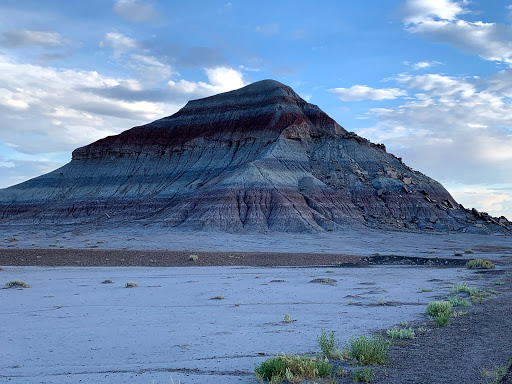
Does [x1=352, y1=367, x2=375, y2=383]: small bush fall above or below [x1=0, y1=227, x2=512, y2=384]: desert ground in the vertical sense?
above

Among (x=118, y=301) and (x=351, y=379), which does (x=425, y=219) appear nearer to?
(x=118, y=301)

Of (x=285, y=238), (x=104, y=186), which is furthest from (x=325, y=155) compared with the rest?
(x=104, y=186)

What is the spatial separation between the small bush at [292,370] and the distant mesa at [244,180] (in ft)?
187

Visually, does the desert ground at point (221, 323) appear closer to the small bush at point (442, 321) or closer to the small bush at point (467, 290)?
the small bush at point (442, 321)

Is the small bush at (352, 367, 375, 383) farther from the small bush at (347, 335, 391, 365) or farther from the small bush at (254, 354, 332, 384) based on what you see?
the small bush at (347, 335, 391, 365)

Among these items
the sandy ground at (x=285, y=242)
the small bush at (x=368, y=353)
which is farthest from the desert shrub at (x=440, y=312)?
the sandy ground at (x=285, y=242)

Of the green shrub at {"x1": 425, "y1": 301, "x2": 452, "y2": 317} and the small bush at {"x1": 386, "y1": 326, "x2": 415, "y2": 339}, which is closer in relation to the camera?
the small bush at {"x1": 386, "y1": 326, "x2": 415, "y2": 339}

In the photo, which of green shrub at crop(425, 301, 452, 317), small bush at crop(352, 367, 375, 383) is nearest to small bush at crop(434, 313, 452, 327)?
green shrub at crop(425, 301, 452, 317)

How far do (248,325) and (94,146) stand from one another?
103 m

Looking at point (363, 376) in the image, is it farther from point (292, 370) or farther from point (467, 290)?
point (467, 290)

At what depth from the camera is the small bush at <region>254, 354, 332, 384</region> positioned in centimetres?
674

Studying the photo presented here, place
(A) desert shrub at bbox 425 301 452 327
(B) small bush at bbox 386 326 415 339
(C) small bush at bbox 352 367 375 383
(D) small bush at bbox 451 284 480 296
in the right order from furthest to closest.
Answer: (D) small bush at bbox 451 284 480 296, (A) desert shrub at bbox 425 301 452 327, (B) small bush at bbox 386 326 415 339, (C) small bush at bbox 352 367 375 383

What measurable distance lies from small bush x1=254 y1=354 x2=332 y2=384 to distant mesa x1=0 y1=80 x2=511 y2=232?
57.0 metres

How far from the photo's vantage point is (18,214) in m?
97.0
